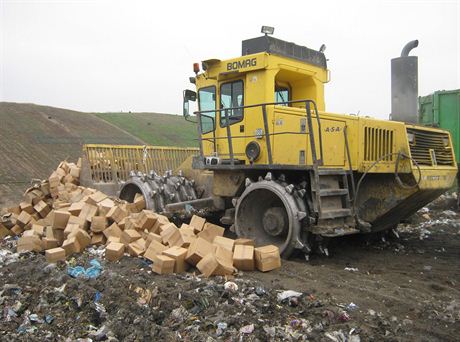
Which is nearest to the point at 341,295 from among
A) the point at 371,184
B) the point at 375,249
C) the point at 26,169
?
the point at 371,184

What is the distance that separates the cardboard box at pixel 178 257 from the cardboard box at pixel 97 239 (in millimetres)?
1677

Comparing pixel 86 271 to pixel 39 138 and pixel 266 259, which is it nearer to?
pixel 266 259

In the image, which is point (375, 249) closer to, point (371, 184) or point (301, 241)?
point (371, 184)

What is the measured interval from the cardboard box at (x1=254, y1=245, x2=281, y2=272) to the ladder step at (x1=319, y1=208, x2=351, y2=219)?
2.61 ft

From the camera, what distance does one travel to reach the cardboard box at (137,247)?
6.32 metres

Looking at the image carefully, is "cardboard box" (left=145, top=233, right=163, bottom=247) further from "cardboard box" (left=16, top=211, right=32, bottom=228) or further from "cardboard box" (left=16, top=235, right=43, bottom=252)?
"cardboard box" (left=16, top=211, right=32, bottom=228)

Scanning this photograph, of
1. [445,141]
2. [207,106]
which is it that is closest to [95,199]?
[207,106]

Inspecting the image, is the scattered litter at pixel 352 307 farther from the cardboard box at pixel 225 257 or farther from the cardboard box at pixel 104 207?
the cardboard box at pixel 104 207

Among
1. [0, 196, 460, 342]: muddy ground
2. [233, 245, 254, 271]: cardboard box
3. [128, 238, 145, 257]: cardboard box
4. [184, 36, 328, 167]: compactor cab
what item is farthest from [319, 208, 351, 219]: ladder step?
[128, 238, 145, 257]: cardboard box

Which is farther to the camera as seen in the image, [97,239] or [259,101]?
[259,101]

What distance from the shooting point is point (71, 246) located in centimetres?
668

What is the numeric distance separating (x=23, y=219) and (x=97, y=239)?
90.8 inches

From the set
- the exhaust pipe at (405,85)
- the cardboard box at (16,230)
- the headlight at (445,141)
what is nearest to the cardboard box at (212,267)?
the exhaust pipe at (405,85)

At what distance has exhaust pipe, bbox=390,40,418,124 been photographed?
23.8 feet
